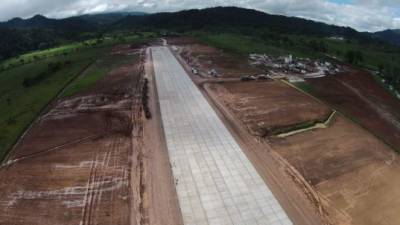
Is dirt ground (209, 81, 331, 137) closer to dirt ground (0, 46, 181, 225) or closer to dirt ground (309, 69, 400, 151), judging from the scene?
dirt ground (309, 69, 400, 151)

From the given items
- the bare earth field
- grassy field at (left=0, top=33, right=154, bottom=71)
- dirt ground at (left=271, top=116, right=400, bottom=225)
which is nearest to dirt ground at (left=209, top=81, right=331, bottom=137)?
the bare earth field

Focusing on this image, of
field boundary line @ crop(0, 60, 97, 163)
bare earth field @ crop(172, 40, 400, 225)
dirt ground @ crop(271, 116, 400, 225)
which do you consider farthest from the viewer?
field boundary line @ crop(0, 60, 97, 163)

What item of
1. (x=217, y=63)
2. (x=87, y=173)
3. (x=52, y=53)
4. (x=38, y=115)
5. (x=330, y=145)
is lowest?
(x=87, y=173)

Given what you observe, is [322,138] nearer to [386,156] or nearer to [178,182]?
[386,156]

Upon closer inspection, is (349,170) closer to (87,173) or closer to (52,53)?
(87,173)

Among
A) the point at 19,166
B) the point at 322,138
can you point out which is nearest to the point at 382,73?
the point at 322,138

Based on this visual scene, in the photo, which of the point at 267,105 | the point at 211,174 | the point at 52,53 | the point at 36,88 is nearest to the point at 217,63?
the point at 267,105
